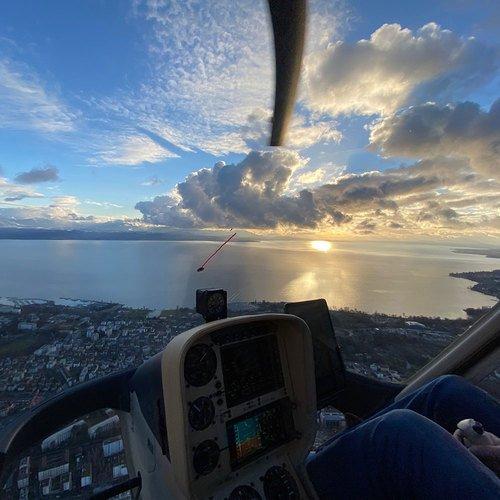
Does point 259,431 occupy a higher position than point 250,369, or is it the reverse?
point 250,369

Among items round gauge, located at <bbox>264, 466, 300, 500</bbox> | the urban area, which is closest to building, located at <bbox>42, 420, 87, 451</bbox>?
the urban area

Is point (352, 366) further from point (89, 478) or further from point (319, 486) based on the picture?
point (89, 478)

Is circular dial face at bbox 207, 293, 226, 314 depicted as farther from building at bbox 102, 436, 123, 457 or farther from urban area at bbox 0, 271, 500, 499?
building at bbox 102, 436, 123, 457

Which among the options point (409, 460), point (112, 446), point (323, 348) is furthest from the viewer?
point (323, 348)

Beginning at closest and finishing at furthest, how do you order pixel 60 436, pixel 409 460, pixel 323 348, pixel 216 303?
pixel 409 460, pixel 216 303, pixel 60 436, pixel 323 348

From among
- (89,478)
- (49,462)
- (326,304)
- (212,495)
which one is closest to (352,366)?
(326,304)

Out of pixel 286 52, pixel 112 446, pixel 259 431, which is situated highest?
pixel 286 52

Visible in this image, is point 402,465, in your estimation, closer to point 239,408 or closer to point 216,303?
point 239,408

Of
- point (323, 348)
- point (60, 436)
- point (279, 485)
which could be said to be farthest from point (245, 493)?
point (323, 348)
